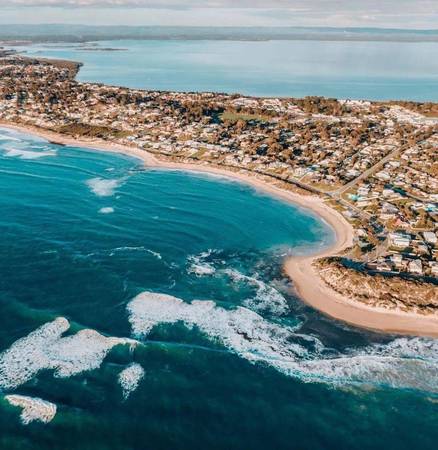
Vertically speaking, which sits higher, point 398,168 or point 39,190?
point 398,168

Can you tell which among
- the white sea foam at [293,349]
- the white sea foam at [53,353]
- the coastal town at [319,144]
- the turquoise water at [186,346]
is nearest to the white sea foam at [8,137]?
the coastal town at [319,144]

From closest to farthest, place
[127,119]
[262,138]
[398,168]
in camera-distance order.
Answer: [398,168] → [262,138] → [127,119]

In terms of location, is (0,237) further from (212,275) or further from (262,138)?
(262,138)

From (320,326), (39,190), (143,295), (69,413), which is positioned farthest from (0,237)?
(320,326)

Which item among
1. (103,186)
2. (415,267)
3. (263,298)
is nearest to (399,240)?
(415,267)

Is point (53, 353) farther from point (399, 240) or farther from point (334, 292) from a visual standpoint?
point (399, 240)

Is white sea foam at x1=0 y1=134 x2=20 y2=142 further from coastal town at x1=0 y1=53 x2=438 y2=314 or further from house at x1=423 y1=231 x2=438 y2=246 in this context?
house at x1=423 y1=231 x2=438 y2=246

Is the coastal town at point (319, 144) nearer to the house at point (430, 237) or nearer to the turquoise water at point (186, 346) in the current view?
the house at point (430, 237)
